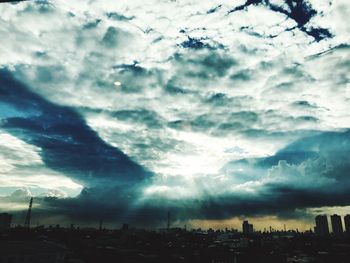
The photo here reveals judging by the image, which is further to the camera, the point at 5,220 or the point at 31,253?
the point at 5,220

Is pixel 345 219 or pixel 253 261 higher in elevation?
pixel 345 219

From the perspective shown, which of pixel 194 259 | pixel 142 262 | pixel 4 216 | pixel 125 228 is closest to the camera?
pixel 142 262

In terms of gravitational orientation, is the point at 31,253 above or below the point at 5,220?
below

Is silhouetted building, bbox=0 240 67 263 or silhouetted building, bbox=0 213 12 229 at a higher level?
silhouetted building, bbox=0 213 12 229

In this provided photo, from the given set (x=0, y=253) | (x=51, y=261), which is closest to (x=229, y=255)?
(x=51, y=261)

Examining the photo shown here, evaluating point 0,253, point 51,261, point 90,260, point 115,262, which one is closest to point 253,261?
point 115,262

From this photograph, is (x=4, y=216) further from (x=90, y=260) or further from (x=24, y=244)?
(x=24, y=244)

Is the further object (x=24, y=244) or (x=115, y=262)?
(x=115, y=262)

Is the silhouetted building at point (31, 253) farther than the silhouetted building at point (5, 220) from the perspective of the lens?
No

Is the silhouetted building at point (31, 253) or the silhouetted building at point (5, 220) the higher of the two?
the silhouetted building at point (5, 220)

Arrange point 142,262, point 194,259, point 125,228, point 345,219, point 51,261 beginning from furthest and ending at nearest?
point 125,228, point 345,219, point 194,259, point 142,262, point 51,261

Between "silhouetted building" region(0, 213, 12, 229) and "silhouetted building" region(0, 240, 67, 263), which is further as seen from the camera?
"silhouetted building" region(0, 213, 12, 229)
